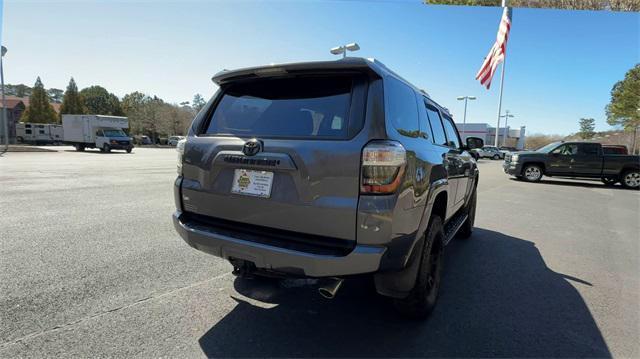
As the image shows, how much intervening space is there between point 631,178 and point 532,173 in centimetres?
382

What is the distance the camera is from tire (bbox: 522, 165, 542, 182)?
1611cm

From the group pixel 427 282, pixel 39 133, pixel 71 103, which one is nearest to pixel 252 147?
pixel 427 282

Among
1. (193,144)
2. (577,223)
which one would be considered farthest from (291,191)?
(577,223)

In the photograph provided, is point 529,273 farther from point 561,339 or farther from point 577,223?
point 577,223

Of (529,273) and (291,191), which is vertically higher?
(291,191)

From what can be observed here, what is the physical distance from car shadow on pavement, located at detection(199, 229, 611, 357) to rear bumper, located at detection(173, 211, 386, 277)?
61 centimetres

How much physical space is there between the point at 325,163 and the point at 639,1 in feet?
72.0

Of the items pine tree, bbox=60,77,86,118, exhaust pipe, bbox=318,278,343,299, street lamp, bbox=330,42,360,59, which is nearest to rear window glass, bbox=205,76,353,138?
exhaust pipe, bbox=318,278,343,299

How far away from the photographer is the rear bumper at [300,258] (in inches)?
86.9

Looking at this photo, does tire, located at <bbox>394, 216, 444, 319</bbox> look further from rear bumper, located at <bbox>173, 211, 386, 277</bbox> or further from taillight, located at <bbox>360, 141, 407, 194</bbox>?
taillight, located at <bbox>360, 141, 407, 194</bbox>

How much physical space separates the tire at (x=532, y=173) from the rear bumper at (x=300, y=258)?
16624 mm

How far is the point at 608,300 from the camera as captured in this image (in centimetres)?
354

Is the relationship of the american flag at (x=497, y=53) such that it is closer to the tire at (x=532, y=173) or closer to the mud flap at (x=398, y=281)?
the tire at (x=532, y=173)

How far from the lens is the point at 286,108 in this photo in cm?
264
